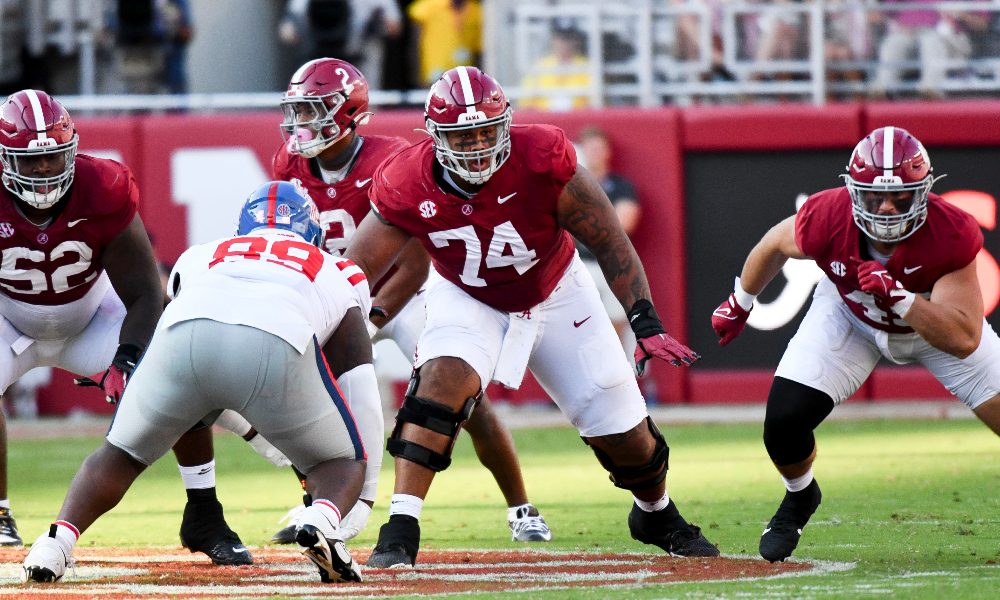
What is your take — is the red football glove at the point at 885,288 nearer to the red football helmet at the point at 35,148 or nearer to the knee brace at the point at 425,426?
the knee brace at the point at 425,426

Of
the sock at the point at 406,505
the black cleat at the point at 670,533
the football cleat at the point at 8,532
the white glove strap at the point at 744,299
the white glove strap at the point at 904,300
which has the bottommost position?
the football cleat at the point at 8,532

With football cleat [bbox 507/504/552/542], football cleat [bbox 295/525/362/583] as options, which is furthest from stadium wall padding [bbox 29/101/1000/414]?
football cleat [bbox 295/525/362/583]

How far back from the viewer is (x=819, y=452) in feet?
27.9

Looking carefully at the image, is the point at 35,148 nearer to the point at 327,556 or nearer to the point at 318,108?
the point at 318,108

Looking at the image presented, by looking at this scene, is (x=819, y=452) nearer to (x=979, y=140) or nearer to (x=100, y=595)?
(x=979, y=140)

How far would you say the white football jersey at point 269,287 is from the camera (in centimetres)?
436

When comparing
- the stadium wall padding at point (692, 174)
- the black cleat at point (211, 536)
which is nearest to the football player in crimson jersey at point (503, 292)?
the black cleat at point (211, 536)

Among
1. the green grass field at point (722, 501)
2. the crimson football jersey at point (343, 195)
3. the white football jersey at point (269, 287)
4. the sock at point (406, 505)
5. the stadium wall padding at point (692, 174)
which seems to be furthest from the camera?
the stadium wall padding at point (692, 174)

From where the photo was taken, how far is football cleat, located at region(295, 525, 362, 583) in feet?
13.9

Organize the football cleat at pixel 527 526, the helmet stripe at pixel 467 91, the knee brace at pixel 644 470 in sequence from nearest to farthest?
the helmet stripe at pixel 467 91, the knee brace at pixel 644 470, the football cleat at pixel 527 526

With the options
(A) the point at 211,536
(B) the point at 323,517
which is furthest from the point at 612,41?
(B) the point at 323,517

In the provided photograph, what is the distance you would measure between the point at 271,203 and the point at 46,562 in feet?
4.58

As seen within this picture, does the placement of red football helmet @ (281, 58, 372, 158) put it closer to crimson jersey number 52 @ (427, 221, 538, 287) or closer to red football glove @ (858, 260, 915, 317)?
crimson jersey number 52 @ (427, 221, 538, 287)

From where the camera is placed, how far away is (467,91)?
4992mm
